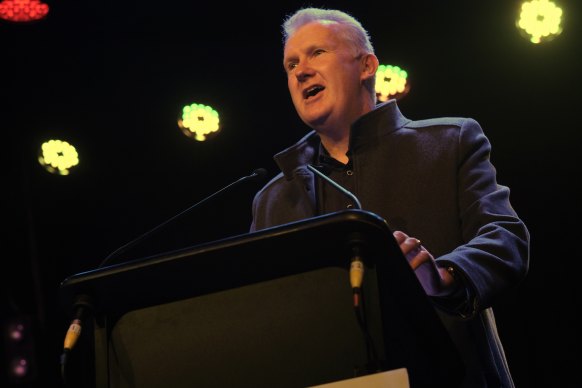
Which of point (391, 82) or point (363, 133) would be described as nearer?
point (363, 133)

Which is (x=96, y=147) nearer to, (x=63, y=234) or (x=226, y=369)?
(x=63, y=234)

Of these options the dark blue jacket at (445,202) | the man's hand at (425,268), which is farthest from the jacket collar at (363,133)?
the man's hand at (425,268)

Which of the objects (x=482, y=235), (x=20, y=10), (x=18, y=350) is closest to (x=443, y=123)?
(x=482, y=235)

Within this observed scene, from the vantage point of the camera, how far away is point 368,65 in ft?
9.48

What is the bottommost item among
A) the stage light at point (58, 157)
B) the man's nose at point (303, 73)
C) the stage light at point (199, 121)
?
the man's nose at point (303, 73)

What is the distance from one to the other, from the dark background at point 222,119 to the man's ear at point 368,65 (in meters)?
2.20

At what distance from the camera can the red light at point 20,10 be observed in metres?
4.88

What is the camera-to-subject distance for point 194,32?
208 inches

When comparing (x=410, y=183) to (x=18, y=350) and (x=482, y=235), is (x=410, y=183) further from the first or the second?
(x=18, y=350)

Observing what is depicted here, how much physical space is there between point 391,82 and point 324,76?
247 centimetres

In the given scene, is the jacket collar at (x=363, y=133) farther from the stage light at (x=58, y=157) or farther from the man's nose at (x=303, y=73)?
the stage light at (x=58, y=157)

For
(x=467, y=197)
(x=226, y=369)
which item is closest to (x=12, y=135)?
(x=467, y=197)

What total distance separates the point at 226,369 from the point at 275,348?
108 millimetres

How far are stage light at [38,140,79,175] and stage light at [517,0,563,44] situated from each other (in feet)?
9.97
